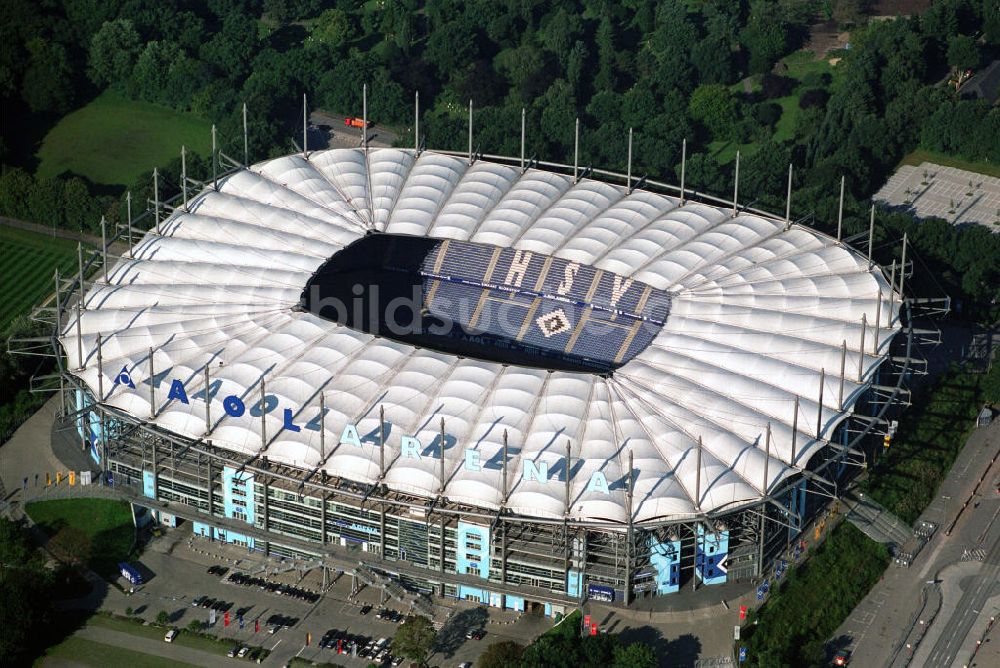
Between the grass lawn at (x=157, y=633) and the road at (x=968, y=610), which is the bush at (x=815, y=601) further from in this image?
the grass lawn at (x=157, y=633)

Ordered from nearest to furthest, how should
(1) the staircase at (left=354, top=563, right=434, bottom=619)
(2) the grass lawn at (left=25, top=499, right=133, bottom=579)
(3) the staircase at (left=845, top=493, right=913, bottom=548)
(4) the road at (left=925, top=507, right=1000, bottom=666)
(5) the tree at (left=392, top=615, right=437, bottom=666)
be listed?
(5) the tree at (left=392, top=615, right=437, bottom=666), (4) the road at (left=925, top=507, right=1000, bottom=666), (1) the staircase at (left=354, top=563, right=434, bottom=619), (2) the grass lawn at (left=25, top=499, right=133, bottom=579), (3) the staircase at (left=845, top=493, right=913, bottom=548)

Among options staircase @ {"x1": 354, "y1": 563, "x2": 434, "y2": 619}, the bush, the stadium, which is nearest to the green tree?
the stadium

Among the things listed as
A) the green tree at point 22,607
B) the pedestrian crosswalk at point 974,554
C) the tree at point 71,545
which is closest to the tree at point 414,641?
the green tree at point 22,607

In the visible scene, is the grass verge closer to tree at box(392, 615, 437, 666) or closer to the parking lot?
the parking lot

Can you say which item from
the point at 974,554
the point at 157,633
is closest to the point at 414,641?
the point at 157,633

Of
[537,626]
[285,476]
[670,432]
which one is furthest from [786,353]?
[285,476]

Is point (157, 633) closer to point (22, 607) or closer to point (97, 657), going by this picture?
point (97, 657)
